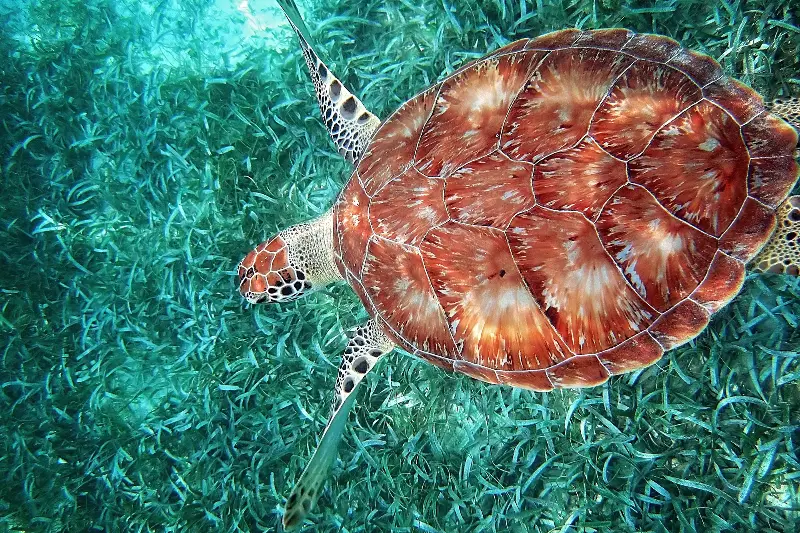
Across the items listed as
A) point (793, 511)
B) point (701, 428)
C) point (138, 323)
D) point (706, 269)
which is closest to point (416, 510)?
point (701, 428)

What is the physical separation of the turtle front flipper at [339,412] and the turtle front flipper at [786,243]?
4.94 feet

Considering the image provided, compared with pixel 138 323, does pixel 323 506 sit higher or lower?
lower

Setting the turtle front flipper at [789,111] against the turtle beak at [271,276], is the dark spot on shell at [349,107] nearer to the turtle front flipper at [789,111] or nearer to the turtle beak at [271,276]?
the turtle beak at [271,276]

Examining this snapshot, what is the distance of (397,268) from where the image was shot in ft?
5.52

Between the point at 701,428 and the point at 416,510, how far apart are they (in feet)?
4.42

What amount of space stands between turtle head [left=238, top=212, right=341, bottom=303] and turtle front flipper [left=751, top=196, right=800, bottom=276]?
1.80 meters

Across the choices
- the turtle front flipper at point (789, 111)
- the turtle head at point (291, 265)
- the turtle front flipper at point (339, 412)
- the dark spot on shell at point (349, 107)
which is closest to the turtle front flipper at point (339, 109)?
the dark spot on shell at point (349, 107)

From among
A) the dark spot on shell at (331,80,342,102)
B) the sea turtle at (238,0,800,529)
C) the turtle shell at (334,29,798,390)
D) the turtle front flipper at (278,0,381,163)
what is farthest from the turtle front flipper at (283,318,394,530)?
the dark spot on shell at (331,80,342,102)

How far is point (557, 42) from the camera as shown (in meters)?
1.63

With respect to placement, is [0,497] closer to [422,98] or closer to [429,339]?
[429,339]

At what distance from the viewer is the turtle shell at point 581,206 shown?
134 centimetres

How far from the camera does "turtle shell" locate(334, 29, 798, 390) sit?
134 centimetres

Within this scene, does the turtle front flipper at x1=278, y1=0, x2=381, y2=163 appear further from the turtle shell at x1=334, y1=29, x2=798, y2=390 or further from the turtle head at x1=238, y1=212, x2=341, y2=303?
the turtle shell at x1=334, y1=29, x2=798, y2=390

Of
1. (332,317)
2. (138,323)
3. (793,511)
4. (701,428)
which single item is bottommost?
(793,511)
